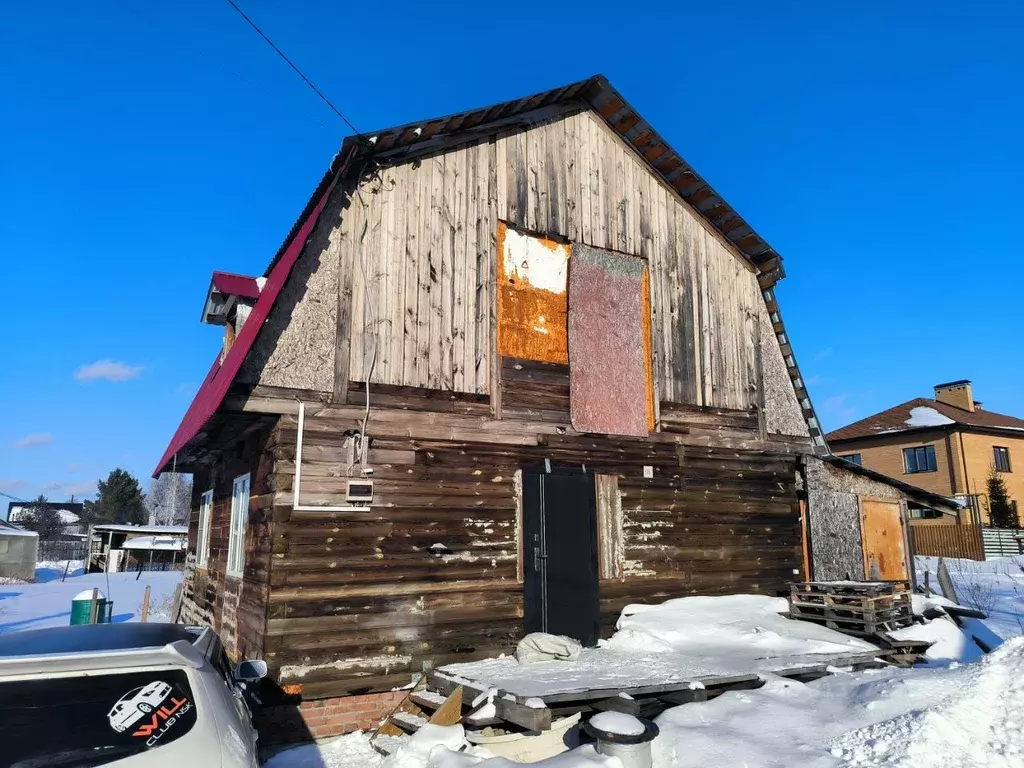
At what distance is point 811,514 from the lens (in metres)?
13.6

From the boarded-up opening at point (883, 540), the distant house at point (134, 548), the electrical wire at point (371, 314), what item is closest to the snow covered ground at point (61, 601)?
the distant house at point (134, 548)

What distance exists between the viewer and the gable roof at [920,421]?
39344mm

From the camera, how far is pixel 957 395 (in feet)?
143

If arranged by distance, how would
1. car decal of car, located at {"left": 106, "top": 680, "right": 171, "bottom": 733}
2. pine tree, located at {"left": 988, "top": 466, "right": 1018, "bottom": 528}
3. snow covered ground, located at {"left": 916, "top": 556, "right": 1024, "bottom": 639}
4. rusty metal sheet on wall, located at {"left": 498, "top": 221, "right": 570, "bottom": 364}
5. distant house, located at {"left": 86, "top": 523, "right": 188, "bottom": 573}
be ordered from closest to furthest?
car decal of car, located at {"left": 106, "top": 680, "right": 171, "bottom": 733}
rusty metal sheet on wall, located at {"left": 498, "top": 221, "right": 570, "bottom": 364}
snow covered ground, located at {"left": 916, "top": 556, "right": 1024, "bottom": 639}
pine tree, located at {"left": 988, "top": 466, "right": 1018, "bottom": 528}
distant house, located at {"left": 86, "top": 523, "right": 188, "bottom": 573}

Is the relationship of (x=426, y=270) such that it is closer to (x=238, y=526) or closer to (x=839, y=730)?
(x=238, y=526)

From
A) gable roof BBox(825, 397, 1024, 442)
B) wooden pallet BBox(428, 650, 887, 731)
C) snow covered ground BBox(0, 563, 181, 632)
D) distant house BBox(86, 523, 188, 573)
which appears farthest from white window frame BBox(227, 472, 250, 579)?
distant house BBox(86, 523, 188, 573)

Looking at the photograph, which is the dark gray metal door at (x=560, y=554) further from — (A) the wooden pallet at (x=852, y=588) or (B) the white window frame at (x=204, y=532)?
(B) the white window frame at (x=204, y=532)

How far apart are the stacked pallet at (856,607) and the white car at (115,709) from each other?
9519 mm

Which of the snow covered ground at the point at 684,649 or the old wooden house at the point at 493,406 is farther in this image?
the old wooden house at the point at 493,406

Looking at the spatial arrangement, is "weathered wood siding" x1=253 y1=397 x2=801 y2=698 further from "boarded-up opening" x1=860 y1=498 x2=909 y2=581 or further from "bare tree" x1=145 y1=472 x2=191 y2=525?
"bare tree" x1=145 y1=472 x2=191 y2=525

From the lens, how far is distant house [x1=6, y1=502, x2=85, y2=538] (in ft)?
301

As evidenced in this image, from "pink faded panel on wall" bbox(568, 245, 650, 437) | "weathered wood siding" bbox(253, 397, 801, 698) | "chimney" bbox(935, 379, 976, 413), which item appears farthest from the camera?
"chimney" bbox(935, 379, 976, 413)

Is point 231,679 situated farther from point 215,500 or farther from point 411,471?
point 215,500

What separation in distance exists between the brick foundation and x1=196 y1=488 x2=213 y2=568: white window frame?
20.4 ft
